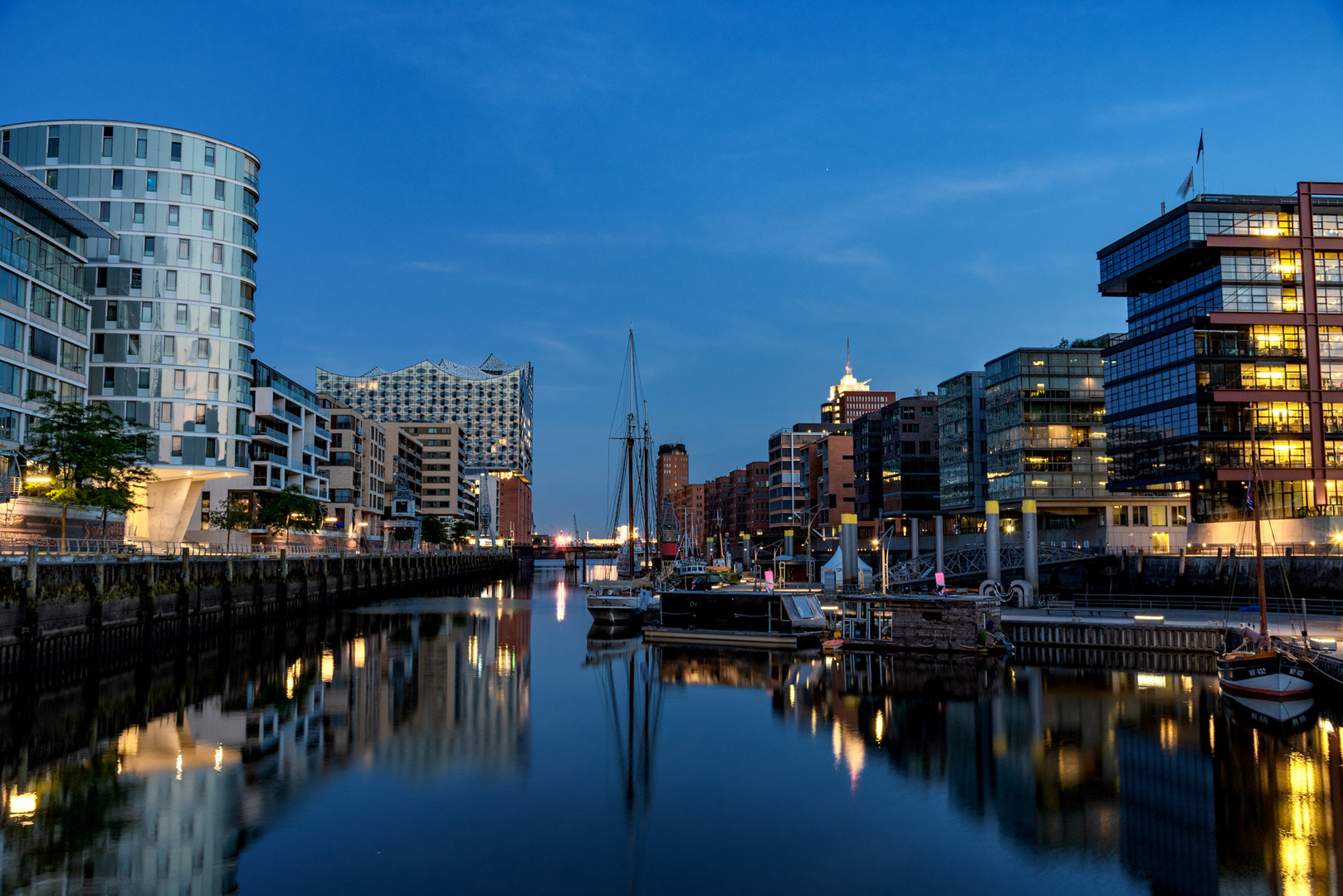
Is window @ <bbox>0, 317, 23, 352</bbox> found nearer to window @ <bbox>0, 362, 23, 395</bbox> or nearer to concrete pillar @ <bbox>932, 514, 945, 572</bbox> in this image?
window @ <bbox>0, 362, 23, 395</bbox>

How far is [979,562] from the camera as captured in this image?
101 meters

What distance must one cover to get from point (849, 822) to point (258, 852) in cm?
1591

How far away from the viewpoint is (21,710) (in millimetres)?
37406

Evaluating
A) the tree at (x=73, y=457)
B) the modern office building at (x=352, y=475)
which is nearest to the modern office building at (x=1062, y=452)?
the tree at (x=73, y=457)

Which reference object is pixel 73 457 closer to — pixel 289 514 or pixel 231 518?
pixel 231 518

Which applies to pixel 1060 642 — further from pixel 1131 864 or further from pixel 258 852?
pixel 258 852

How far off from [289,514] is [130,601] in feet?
188

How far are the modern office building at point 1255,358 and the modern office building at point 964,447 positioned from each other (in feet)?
116

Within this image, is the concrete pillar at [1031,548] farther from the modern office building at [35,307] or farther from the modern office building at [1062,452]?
the modern office building at [35,307]

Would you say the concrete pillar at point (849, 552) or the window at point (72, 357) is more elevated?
the window at point (72, 357)

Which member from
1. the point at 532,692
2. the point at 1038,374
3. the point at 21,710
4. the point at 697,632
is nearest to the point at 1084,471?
the point at 1038,374

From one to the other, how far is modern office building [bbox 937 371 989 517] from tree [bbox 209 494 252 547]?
8903 centimetres

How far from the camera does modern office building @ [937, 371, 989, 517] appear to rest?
409 feet

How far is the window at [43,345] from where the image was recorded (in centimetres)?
6775
